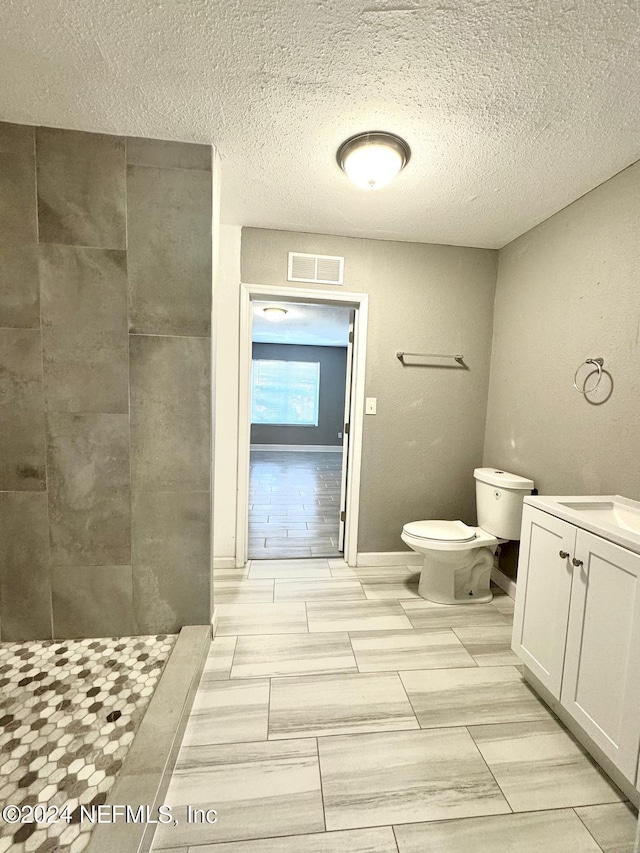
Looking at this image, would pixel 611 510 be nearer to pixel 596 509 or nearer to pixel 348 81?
pixel 596 509

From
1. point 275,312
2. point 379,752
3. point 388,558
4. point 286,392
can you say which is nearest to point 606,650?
point 379,752

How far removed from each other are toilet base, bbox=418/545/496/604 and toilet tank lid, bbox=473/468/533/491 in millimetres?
403

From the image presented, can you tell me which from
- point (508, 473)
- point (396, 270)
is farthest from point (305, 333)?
point (508, 473)

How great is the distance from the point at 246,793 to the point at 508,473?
2.02 m

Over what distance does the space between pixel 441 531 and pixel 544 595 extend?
740 millimetres

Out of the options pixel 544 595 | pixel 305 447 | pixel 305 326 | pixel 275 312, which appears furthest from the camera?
pixel 305 447

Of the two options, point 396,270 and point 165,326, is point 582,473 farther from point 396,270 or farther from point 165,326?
point 165,326

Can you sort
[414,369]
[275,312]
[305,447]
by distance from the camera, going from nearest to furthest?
1. [414,369]
2. [275,312]
3. [305,447]

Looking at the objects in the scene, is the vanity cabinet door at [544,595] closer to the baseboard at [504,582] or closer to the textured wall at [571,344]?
the textured wall at [571,344]

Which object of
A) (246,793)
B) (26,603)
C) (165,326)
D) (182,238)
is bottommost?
(246,793)

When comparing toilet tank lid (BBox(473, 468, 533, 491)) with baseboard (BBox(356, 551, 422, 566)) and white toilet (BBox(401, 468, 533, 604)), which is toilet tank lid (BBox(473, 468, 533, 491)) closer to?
white toilet (BBox(401, 468, 533, 604))

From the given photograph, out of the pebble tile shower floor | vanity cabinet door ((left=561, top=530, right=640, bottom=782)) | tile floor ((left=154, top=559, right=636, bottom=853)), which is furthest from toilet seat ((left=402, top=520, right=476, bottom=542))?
the pebble tile shower floor

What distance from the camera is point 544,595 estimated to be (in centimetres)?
140

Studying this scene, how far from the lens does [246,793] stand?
3.51 feet
